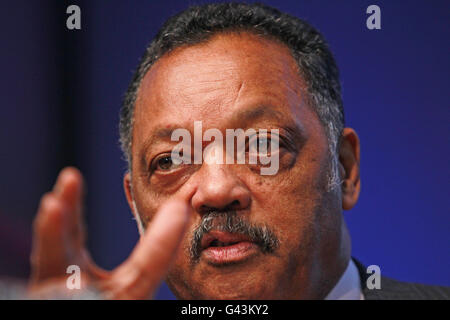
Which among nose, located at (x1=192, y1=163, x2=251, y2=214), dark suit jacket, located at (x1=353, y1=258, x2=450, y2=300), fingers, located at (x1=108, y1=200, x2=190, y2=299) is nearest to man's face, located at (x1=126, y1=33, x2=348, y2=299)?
nose, located at (x1=192, y1=163, x2=251, y2=214)

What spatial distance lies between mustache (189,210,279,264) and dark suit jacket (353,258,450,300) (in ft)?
1.63

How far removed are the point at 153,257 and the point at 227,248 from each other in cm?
50

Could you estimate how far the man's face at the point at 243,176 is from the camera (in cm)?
141

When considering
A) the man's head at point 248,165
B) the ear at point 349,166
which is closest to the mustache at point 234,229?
the man's head at point 248,165

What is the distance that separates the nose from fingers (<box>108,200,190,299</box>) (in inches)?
17.1

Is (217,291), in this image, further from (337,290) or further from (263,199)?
(337,290)

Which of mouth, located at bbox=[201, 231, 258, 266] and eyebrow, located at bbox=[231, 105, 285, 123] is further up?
eyebrow, located at bbox=[231, 105, 285, 123]

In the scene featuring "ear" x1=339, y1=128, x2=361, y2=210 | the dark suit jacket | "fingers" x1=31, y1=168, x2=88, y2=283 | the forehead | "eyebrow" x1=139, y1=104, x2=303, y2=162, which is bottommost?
the dark suit jacket

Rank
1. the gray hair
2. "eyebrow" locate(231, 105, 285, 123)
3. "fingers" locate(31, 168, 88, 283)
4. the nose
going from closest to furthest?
"fingers" locate(31, 168, 88, 283), the nose, "eyebrow" locate(231, 105, 285, 123), the gray hair

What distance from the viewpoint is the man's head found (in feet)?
4.61

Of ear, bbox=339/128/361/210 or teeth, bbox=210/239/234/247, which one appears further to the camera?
ear, bbox=339/128/361/210

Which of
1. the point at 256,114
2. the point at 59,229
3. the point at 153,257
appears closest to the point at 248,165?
the point at 256,114

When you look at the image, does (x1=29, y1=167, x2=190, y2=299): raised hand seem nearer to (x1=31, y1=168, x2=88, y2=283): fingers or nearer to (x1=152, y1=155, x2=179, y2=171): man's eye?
(x1=31, y1=168, x2=88, y2=283): fingers

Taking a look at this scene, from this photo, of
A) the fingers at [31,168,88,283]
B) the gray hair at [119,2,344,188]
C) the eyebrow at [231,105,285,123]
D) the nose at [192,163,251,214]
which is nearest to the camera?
the fingers at [31,168,88,283]
